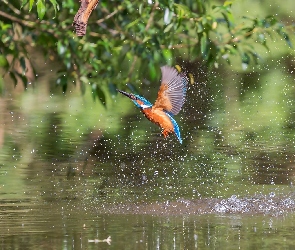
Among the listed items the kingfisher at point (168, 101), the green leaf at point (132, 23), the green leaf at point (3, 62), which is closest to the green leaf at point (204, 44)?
the green leaf at point (132, 23)

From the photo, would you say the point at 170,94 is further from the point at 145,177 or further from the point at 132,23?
the point at 132,23

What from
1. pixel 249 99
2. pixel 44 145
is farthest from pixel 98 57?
pixel 249 99

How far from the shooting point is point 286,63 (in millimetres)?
15117

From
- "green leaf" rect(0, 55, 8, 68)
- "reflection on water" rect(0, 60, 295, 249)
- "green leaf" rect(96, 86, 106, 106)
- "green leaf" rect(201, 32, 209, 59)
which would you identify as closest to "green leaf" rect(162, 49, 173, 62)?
"green leaf" rect(201, 32, 209, 59)

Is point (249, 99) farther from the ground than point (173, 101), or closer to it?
farther from the ground

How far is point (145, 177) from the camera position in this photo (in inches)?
298

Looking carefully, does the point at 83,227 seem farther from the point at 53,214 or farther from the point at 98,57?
the point at 98,57

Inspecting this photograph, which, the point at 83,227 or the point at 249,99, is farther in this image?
the point at 249,99

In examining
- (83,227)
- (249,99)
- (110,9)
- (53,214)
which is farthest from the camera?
(249,99)

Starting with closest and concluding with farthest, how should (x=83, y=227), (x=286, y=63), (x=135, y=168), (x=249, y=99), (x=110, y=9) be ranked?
(x=83, y=227), (x=135, y=168), (x=110, y=9), (x=249, y=99), (x=286, y=63)

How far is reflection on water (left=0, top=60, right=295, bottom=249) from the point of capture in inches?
225

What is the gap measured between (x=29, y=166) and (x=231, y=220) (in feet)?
7.66

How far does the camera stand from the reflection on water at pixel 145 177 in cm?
571

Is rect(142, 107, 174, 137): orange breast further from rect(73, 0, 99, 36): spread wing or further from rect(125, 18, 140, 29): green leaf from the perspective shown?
rect(125, 18, 140, 29): green leaf
